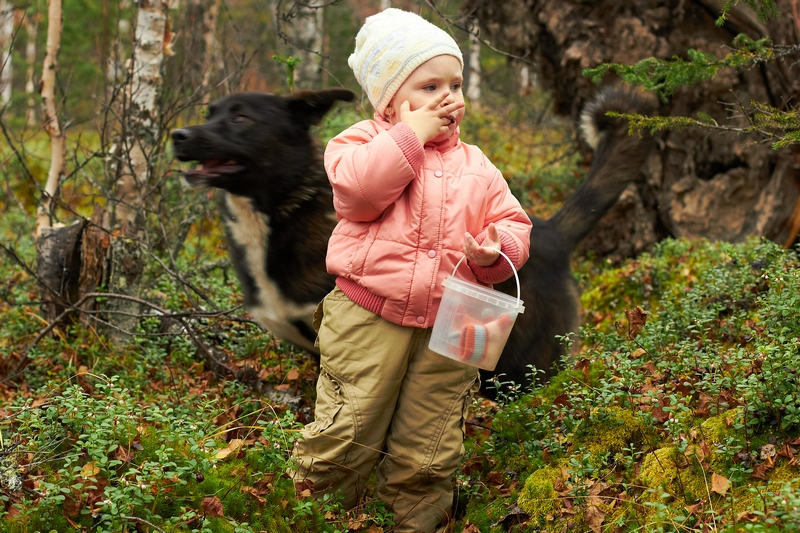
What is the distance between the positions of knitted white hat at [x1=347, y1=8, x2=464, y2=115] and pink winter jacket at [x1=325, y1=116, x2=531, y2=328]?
23cm

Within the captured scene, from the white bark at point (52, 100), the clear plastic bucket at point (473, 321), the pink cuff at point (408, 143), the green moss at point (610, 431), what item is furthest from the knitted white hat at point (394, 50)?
the white bark at point (52, 100)

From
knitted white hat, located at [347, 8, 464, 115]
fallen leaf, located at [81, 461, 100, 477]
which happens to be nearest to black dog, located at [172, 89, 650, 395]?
knitted white hat, located at [347, 8, 464, 115]

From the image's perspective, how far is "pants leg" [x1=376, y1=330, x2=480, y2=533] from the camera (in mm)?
3195

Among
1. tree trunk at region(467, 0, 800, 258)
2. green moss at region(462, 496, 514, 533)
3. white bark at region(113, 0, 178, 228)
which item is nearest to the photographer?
green moss at region(462, 496, 514, 533)

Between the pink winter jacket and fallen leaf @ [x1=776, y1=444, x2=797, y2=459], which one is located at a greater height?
the pink winter jacket

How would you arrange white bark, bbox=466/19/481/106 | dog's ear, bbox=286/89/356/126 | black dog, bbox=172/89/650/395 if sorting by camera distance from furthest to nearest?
1. white bark, bbox=466/19/481/106
2. dog's ear, bbox=286/89/356/126
3. black dog, bbox=172/89/650/395

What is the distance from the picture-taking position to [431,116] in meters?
2.93

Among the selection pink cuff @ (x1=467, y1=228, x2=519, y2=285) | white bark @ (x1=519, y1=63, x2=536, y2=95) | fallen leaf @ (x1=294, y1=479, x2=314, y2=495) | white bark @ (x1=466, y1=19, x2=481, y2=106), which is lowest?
fallen leaf @ (x1=294, y1=479, x2=314, y2=495)

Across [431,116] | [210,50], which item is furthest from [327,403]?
[210,50]

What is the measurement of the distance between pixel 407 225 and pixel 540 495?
4.40 feet

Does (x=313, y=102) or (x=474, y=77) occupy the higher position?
(x=474, y=77)

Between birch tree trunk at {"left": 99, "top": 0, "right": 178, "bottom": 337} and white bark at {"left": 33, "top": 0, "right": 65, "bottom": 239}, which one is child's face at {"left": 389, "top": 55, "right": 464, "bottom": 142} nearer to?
birch tree trunk at {"left": 99, "top": 0, "right": 178, "bottom": 337}

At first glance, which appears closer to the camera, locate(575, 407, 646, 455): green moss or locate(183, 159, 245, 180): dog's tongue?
locate(575, 407, 646, 455): green moss

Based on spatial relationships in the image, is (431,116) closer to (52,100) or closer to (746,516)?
(746,516)
